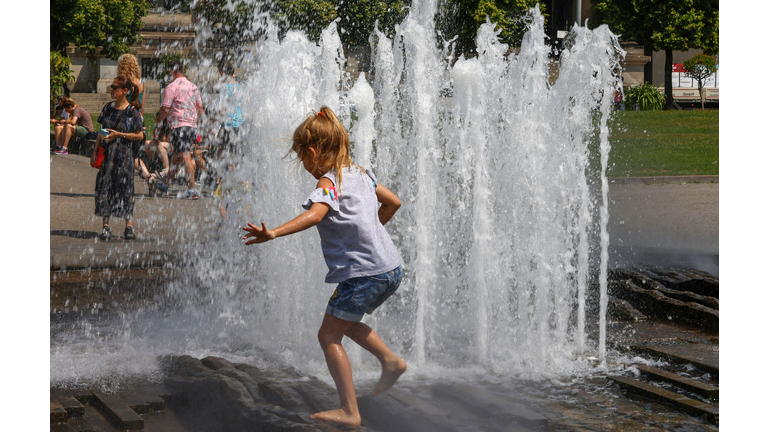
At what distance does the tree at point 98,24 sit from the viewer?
112 feet

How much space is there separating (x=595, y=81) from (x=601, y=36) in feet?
0.99

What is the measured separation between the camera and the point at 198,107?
993 centimetres

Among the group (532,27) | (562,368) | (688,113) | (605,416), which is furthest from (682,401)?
(688,113)

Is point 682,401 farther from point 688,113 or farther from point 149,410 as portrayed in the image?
point 688,113

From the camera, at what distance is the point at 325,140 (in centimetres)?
346

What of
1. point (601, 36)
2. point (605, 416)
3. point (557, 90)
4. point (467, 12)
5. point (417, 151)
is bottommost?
point (605, 416)

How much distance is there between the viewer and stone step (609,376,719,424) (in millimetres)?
3678

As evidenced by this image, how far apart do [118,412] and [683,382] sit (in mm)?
2714

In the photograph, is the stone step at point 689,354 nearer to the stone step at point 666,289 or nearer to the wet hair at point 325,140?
the stone step at point 666,289

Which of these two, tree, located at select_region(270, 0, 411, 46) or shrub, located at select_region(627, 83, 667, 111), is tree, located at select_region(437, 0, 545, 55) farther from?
shrub, located at select_region(627, 83, 667, 111)

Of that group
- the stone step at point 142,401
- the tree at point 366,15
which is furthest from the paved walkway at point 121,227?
the tree at point 366,15

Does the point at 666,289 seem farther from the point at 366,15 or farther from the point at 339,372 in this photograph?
the point at 366,15

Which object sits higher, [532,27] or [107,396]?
[532,27]

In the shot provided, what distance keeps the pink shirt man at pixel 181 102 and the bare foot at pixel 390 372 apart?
21.7ft
